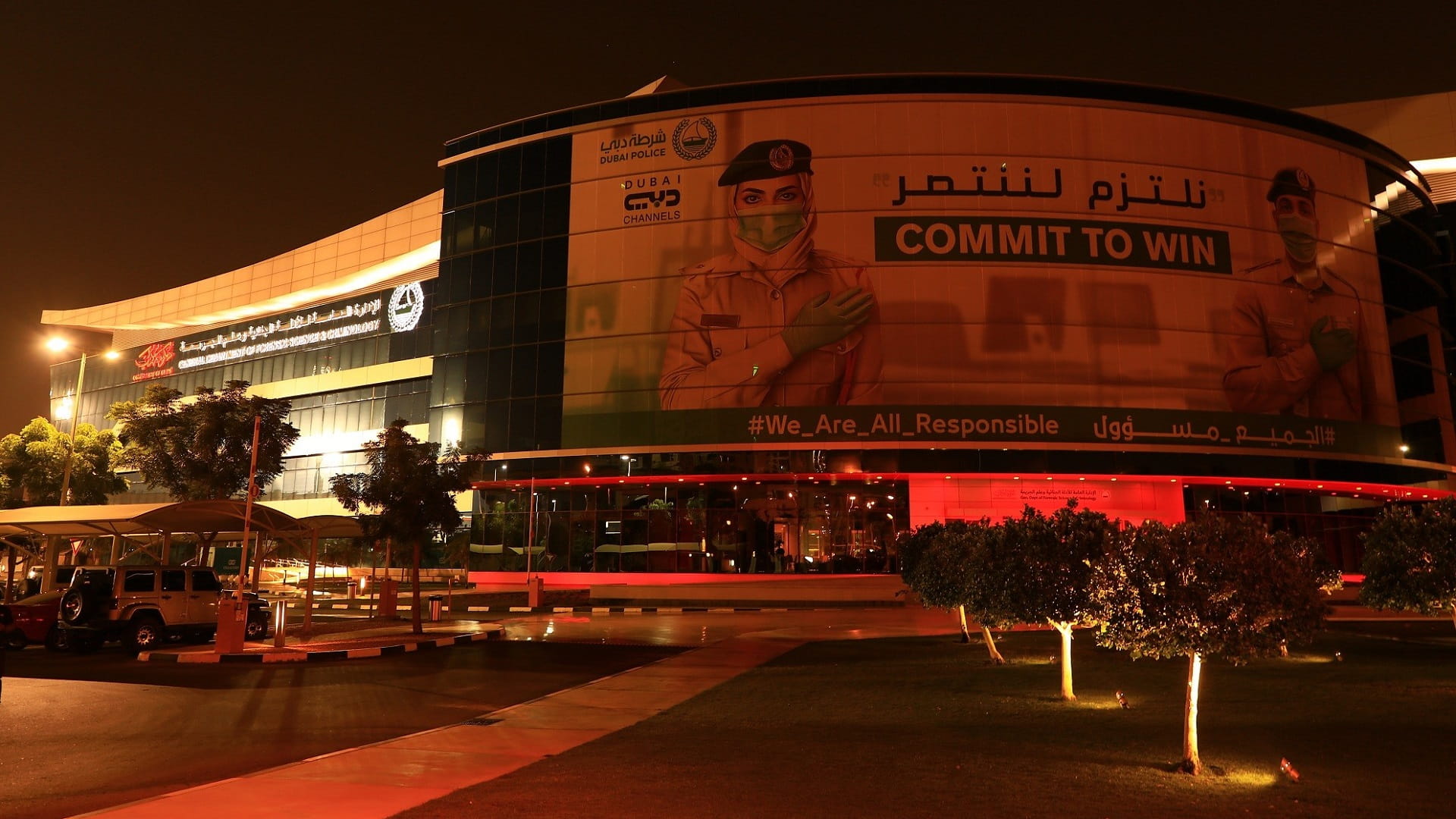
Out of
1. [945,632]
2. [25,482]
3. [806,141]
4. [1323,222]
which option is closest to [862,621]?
[945,632]

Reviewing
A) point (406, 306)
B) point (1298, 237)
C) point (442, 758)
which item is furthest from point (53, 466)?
point (1298, 237)

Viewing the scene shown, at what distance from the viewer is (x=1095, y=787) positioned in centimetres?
897

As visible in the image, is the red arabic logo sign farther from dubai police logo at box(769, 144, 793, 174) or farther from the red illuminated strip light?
dubai police logo at box(769, 144, 793, 174)

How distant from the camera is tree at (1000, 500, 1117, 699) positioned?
14.0 m

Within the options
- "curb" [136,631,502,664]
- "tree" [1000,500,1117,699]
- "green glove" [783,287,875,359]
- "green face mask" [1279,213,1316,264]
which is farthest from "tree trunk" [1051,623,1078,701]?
"green face mask" [1279,213,1316,264]

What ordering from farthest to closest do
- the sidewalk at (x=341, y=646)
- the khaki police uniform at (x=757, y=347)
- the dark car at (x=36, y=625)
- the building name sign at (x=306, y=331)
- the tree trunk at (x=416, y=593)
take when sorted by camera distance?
the building name sign at (x=306, y=331), the khaki police uniform at (x=757, y=347), the tree trunk at (x=416, y=593), the dark car at (x=36, y=625), the sidewalk at (x=341, y=646)

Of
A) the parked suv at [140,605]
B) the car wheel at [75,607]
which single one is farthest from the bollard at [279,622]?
the car wheel at [75,607]

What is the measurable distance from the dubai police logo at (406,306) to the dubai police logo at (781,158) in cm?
2565

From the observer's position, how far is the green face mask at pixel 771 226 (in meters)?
48.1

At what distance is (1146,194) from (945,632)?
1244 inches

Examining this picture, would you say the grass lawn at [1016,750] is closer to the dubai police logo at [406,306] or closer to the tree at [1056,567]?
the tree at [1056,567]

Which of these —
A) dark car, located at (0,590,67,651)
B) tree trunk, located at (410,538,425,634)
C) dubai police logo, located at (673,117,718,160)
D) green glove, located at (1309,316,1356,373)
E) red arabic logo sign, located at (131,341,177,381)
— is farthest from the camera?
red arabic logo sign, located at (131,341,177,381)

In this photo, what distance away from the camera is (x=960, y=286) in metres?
46.8

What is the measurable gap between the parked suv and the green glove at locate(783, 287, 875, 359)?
28.8 meters
